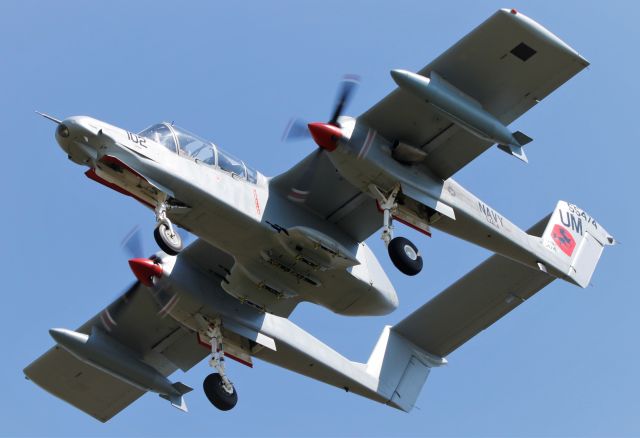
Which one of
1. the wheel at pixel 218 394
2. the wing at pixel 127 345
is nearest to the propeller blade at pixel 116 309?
the wing at pixel 127 345

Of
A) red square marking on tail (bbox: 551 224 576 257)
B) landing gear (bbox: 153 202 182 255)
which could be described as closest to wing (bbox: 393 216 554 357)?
red square marking on tail (bbox: 551 224 576 257)

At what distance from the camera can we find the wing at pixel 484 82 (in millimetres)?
26062

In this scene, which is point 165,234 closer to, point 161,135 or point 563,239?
point 161,135

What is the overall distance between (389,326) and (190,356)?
4924 mm

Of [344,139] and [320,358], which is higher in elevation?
[344,139]

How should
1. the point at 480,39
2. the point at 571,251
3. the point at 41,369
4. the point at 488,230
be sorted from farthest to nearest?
the point at 41,369, the point at 571,251, the point at 488,230, the point at 480,39

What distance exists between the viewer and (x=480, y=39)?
2611cm

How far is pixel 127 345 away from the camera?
31375mm

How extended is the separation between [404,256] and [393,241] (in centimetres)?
41

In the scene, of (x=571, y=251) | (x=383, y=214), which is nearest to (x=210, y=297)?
(x=383, y=214)

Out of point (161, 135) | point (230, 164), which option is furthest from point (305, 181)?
point (161, 135)

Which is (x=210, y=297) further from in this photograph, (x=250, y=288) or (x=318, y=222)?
(x=318, y=222)

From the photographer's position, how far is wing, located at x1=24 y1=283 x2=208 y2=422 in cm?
3095

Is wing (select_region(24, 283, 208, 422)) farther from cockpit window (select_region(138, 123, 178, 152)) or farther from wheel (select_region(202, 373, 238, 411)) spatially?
cockpit window (select_region(138, 123, 178, 152))
